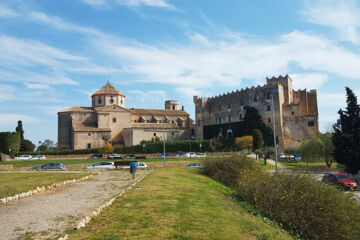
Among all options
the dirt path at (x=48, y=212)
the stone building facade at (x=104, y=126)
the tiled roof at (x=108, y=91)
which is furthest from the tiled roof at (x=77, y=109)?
the dirt path at (x=48, y=212)

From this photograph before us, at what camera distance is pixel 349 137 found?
92.5 feet

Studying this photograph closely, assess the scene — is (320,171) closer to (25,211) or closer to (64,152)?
(25,211)

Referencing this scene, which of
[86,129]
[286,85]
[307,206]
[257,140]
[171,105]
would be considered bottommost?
[307,206]

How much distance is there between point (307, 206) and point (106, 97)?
6183cm

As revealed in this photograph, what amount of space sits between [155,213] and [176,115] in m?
69.2

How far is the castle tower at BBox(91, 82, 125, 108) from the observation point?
6919cm

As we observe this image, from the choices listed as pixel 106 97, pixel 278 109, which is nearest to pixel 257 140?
pixel 278 109

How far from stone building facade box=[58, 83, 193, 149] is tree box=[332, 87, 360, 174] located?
122ft

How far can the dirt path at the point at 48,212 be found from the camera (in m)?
8.08

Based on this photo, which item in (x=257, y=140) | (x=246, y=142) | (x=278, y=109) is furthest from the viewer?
(x=278, y=109)

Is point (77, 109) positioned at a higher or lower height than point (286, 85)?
lower

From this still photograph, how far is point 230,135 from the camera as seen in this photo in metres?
68.1

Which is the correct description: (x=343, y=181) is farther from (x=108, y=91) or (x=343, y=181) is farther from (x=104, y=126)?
(x=108, y=91)

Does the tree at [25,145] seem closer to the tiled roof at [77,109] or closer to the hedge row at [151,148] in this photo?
the hedge row at [151,148]
